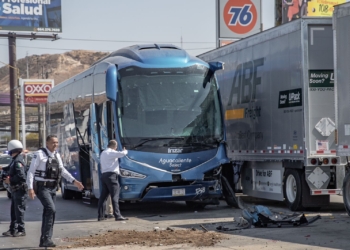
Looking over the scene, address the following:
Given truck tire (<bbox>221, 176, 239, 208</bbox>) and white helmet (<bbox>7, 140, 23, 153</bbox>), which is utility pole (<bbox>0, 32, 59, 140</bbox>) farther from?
white helmet (<bbox>7, 140, 23, 153</bbox>)

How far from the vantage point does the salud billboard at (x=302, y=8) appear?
3206 centimetres

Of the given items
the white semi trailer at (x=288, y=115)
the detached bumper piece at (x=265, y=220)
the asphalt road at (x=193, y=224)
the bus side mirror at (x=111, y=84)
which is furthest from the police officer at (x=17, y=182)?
the white semi trailer at (x=288, y=115)

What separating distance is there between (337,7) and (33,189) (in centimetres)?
683

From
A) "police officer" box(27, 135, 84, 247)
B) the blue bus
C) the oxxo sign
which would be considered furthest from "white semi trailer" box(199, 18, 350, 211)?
the oxxo sign

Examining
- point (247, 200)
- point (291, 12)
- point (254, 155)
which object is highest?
point (291, 12)

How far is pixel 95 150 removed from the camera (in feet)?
58.8

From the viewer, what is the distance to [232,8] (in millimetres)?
32906

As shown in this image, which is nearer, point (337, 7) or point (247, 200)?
point (337, 7)

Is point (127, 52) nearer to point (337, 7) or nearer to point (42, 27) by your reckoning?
point (337, 7)

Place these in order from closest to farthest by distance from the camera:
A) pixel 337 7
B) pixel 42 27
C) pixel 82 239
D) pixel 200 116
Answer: pixel 82 239 < pixel 337 7 < pixel 200 116 < pixel 42 27

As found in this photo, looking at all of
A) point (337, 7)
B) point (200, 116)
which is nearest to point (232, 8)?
point (200, 116)

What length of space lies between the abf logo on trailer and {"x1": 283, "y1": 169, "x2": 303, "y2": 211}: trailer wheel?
16.2 metres

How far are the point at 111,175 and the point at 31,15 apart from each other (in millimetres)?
48953

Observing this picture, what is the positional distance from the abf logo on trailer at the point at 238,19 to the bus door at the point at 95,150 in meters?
15.1
